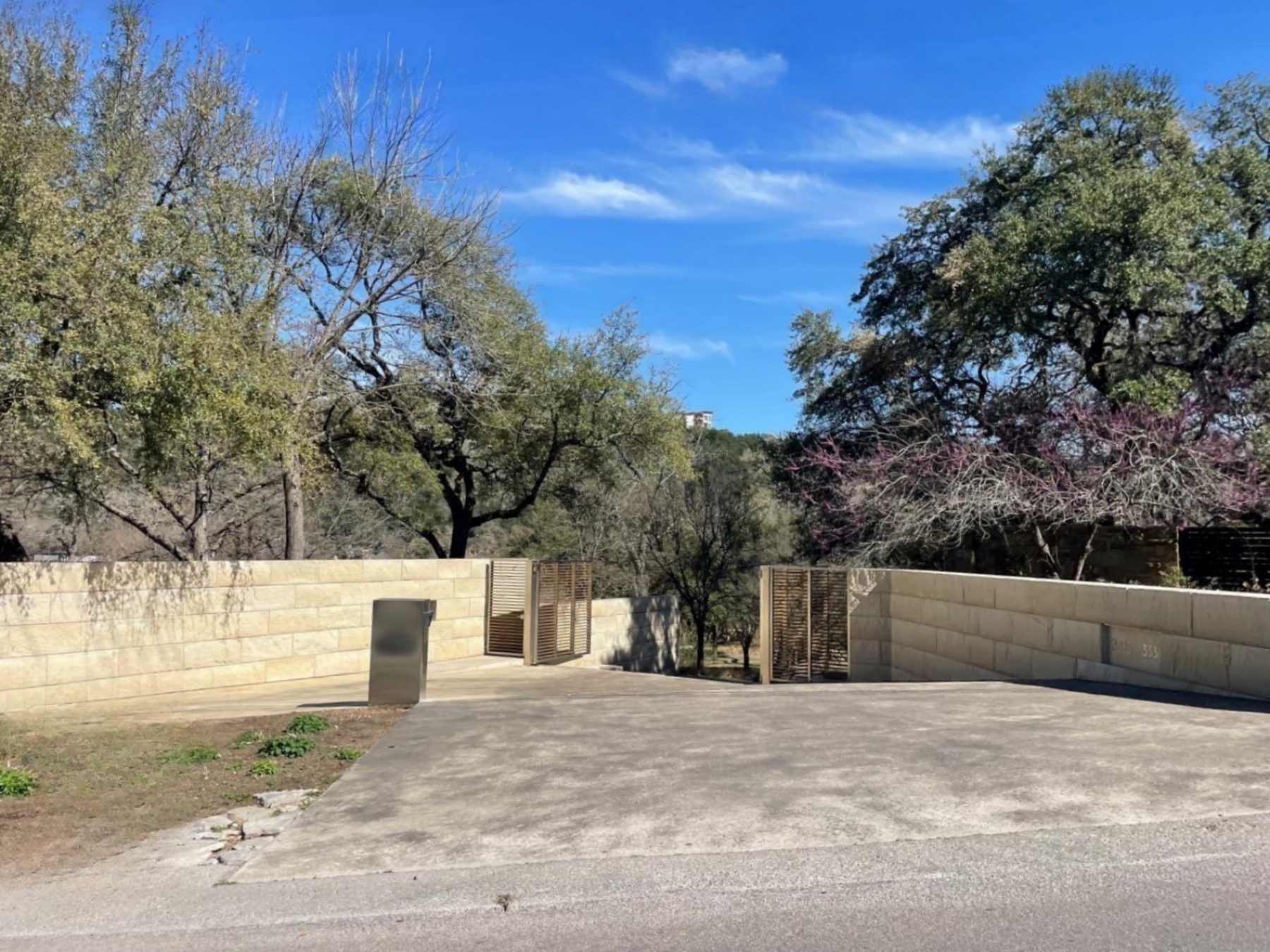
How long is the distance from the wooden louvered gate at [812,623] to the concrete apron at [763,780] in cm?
720

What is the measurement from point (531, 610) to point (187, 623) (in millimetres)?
6043

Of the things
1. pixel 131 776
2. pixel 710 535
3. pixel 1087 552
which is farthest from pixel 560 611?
pixel 710 535

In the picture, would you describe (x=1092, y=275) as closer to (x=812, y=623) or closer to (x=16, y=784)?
(x=812, y=623)

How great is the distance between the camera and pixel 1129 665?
9234mm

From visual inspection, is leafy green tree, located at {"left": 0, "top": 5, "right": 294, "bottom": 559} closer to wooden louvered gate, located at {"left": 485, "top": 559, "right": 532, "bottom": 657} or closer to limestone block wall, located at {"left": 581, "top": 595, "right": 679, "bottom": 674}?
wooden louvered gate, located at {"left": 485, "top": 559, "right": 532, "bottom": 657}

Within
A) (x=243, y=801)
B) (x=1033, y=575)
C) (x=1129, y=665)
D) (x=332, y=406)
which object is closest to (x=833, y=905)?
(x=243, y=801)

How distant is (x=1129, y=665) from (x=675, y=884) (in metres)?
A: 6.75

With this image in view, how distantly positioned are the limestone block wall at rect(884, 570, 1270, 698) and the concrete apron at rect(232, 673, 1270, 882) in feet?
1.98

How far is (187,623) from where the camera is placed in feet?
44.2

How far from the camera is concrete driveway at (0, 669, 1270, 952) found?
152 inches

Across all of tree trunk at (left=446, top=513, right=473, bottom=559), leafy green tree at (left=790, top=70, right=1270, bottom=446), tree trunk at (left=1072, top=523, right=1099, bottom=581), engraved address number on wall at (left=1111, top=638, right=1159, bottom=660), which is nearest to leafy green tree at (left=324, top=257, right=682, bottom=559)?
tree trunk at (left=446, top=513, right=473, bottom=559)

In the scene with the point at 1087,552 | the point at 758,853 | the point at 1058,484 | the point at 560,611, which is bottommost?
the point at 758,853

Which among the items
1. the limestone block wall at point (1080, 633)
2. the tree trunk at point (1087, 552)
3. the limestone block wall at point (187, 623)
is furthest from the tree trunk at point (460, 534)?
the tree trunk at point (1087, 552)

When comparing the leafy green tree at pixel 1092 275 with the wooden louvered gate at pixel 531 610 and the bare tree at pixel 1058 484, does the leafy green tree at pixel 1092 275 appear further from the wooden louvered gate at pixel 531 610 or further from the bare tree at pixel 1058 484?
the wooden louvered gate at pixel 531 610
